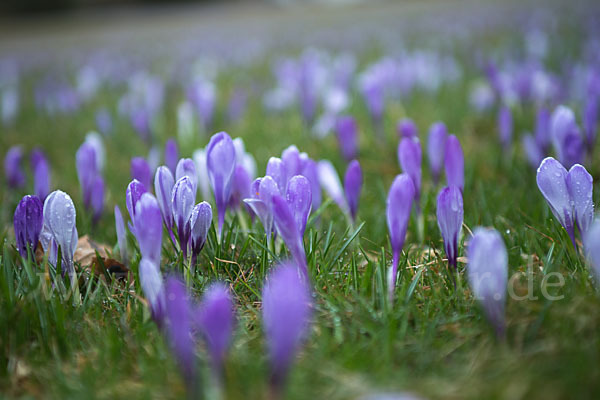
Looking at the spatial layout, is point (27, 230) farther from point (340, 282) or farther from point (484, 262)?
point (484, 262)

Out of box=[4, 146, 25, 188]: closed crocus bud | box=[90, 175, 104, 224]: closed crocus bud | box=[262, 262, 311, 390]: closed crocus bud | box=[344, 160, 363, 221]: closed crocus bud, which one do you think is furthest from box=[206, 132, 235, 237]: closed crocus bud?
box=[4, 146, 25, 188]: closed crocus bud

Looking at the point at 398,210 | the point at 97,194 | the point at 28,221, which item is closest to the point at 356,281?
the point at 398,210

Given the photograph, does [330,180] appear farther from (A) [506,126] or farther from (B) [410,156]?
(A) [506,126]

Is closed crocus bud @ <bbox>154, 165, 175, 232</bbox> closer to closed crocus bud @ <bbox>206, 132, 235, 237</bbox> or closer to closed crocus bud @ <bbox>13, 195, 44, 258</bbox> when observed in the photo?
closed crocus bud @ <bbox>206, 132, 235, 237</bbox>

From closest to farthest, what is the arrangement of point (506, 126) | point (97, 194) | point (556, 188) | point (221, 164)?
point (556, 188)
point (221, 164)
point (97, 194)
point (506, 126)

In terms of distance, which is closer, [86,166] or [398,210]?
[398,210]

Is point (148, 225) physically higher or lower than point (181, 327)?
higher
